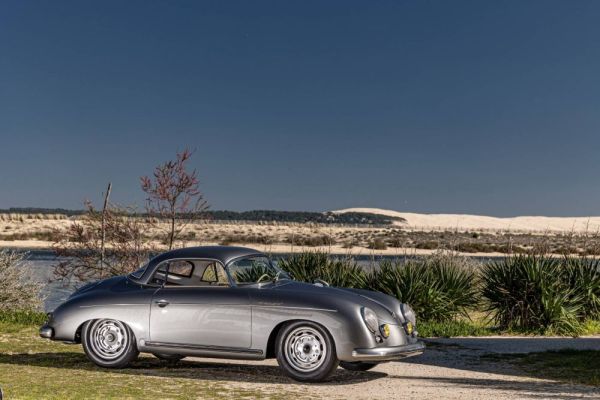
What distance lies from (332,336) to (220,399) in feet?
5.26

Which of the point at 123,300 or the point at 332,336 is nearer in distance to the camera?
the point at 332,336

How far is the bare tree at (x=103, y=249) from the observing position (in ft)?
77.4

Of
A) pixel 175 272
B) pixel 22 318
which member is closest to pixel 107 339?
pixel 175 272

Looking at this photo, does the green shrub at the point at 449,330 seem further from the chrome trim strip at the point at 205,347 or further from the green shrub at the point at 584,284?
the chrome trim strip at the point at 205,347

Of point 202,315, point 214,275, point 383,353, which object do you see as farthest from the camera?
point 214,275

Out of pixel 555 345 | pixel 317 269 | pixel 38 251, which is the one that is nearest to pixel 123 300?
pixel 555 345

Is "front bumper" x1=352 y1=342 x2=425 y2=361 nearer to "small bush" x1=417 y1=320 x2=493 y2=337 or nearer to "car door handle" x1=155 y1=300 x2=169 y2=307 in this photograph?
"car door handle" x1=155 y1=300 x2=169 y2=307

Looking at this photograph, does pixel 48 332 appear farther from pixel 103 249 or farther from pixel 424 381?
pixel 103 249

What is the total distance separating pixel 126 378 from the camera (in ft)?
34.8

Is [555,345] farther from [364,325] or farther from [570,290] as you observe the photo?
[364,325]

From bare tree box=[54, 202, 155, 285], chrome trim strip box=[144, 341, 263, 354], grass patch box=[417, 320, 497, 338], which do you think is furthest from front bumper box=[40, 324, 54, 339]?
bare tree box=[54, 202, 155, 285]

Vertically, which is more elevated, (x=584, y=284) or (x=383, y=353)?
(x=584, y=284)

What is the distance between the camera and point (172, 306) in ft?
36.0

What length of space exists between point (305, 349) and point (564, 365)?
439 cm
